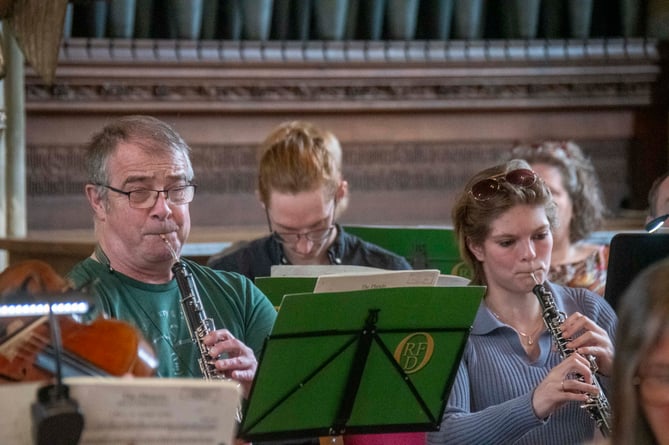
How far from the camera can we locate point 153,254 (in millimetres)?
2994

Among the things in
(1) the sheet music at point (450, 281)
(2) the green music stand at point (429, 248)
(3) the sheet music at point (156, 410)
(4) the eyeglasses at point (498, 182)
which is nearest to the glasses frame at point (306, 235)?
(2) the green music stand at point (429, 248)

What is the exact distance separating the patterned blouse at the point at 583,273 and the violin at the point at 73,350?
2.79 metres

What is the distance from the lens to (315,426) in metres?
2.79

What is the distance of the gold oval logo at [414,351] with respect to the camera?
2.79 meters

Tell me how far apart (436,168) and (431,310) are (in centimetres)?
385

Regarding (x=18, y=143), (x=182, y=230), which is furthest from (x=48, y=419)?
(x=18, y=143)

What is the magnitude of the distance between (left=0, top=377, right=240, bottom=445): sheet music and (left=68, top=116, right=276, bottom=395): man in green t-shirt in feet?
3.65

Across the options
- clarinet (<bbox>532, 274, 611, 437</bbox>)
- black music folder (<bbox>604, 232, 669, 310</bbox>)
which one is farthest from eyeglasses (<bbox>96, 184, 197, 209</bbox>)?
black music folder (<bbox>604, 232, 669, 310</bbox>)

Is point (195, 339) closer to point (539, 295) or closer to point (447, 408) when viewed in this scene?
point (447, 408)

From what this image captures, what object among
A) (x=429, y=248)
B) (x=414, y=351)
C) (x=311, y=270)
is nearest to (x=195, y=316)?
(x=414, y=351)

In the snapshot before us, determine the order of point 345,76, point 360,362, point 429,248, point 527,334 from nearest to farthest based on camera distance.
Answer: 1. point 360,362
2. point 527,334
3. point 429,248
4. point 345,76

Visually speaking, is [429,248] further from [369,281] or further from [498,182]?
[369,281]

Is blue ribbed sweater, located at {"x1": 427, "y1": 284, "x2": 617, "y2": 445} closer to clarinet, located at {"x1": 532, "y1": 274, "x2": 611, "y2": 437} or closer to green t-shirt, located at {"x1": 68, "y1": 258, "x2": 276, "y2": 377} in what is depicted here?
clarinet, located at {"x1": 532, "y1": 274, "x2": 611, "y2": 437}

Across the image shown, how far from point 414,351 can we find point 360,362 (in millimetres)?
130
